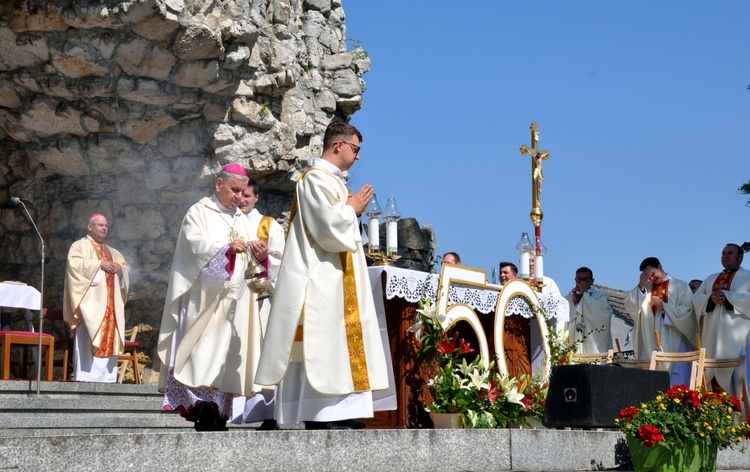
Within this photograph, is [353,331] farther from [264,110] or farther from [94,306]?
[264,110]

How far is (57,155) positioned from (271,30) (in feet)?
12.7

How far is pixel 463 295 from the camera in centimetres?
786

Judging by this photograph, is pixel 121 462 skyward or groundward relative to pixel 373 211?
groundward

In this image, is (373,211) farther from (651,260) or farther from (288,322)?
(651,260)

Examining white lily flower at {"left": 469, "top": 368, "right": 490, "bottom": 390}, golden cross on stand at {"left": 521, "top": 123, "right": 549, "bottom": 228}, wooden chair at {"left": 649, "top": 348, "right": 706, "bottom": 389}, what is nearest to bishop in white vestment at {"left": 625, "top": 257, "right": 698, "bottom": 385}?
wooden chair at {"left": 649, "top": 348, "right": 706, "bottom": 389}

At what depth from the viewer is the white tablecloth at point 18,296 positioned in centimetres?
1128

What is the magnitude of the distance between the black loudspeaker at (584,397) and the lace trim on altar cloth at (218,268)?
7.69 feet

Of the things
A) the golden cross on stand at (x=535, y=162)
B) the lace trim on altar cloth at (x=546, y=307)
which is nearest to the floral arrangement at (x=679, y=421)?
the lace trim on altar cloth at (x=546, y=307)

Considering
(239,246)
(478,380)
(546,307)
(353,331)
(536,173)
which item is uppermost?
(536,173)

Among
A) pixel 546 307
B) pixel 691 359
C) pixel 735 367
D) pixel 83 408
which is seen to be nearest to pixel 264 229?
pixel 546 307

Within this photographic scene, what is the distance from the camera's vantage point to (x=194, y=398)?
656 cm

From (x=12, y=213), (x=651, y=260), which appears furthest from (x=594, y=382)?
(x=12, y=213)

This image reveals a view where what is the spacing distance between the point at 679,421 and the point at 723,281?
207 inches

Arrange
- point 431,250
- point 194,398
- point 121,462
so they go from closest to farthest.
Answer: point 121,462 → point 194,398 → point 431,250
